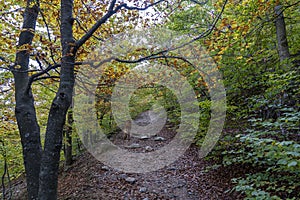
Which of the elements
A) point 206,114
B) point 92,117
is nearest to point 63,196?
point 92,117

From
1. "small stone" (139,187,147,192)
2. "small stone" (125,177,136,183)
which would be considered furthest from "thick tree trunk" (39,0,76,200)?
"small stone" (125,177,136,183)

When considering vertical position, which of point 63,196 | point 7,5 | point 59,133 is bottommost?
point 63,196

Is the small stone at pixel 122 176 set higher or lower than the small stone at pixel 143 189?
higher

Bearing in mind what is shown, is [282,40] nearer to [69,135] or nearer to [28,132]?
[28,132]

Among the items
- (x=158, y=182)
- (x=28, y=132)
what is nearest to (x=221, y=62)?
(x=158, y=182)

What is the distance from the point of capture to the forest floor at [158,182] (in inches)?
179

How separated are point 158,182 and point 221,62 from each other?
140 inches

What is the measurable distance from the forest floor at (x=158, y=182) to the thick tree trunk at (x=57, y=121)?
286 cm

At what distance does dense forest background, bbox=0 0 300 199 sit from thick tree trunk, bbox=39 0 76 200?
18mm

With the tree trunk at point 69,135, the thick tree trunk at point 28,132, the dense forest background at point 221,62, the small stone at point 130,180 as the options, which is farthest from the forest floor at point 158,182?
the thick tree trunk at point 28,132

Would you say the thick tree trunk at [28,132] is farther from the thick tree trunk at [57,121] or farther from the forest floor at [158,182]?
the forest floor at [158,182]

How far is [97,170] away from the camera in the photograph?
673 cm

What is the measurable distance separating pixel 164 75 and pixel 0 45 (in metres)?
4.67

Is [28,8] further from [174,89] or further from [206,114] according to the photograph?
[174,89]
